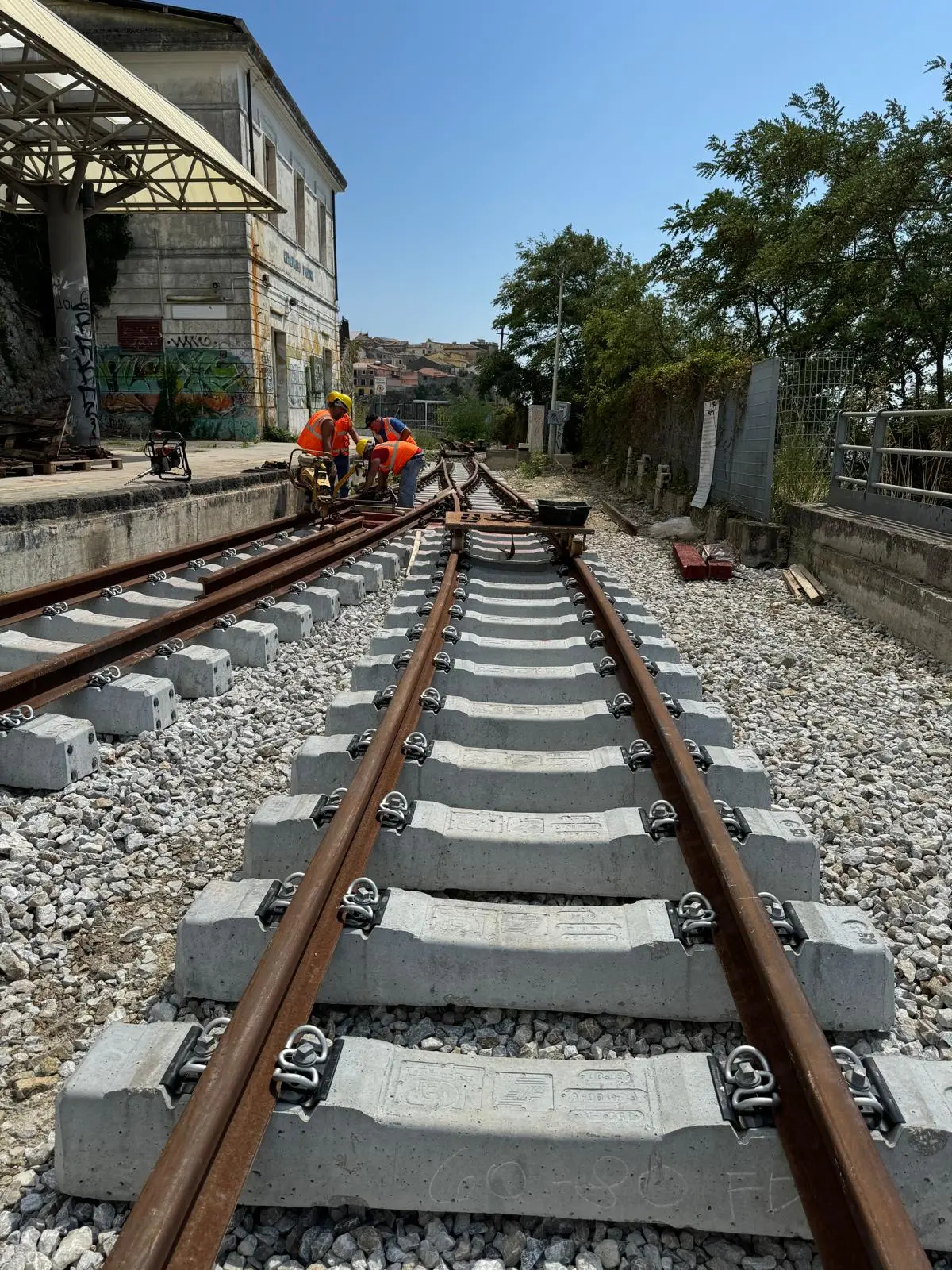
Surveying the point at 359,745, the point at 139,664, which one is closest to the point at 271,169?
the point at 139,664

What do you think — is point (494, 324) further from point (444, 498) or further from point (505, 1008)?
point (505, 1008)

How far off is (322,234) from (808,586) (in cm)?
2918

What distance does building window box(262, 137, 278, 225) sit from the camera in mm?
25188

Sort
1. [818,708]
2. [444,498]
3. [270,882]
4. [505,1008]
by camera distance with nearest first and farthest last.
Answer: [505,1008], [270,882], [818,708], [444,498]

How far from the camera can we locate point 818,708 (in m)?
5.09

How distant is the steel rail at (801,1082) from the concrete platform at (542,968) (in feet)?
0.52

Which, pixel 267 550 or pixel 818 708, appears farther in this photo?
pixel 267 550

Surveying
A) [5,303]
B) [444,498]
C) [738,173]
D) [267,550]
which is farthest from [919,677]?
[5,303]

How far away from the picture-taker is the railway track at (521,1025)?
66.0 inches

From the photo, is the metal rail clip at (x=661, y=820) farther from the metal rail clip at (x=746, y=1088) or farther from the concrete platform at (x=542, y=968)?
the metal rail clip at (x=746, y=1088)

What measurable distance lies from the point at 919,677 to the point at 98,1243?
573 cm

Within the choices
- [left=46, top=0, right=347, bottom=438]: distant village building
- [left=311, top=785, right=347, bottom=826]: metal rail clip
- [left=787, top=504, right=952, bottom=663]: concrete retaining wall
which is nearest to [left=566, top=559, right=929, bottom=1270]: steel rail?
[left=311, top=785, right=347, bottom=826]: metal rail clip

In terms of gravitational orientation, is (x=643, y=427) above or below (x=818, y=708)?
above

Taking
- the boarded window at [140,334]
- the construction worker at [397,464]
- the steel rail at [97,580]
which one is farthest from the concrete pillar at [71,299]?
the boarded window at [140,334]
